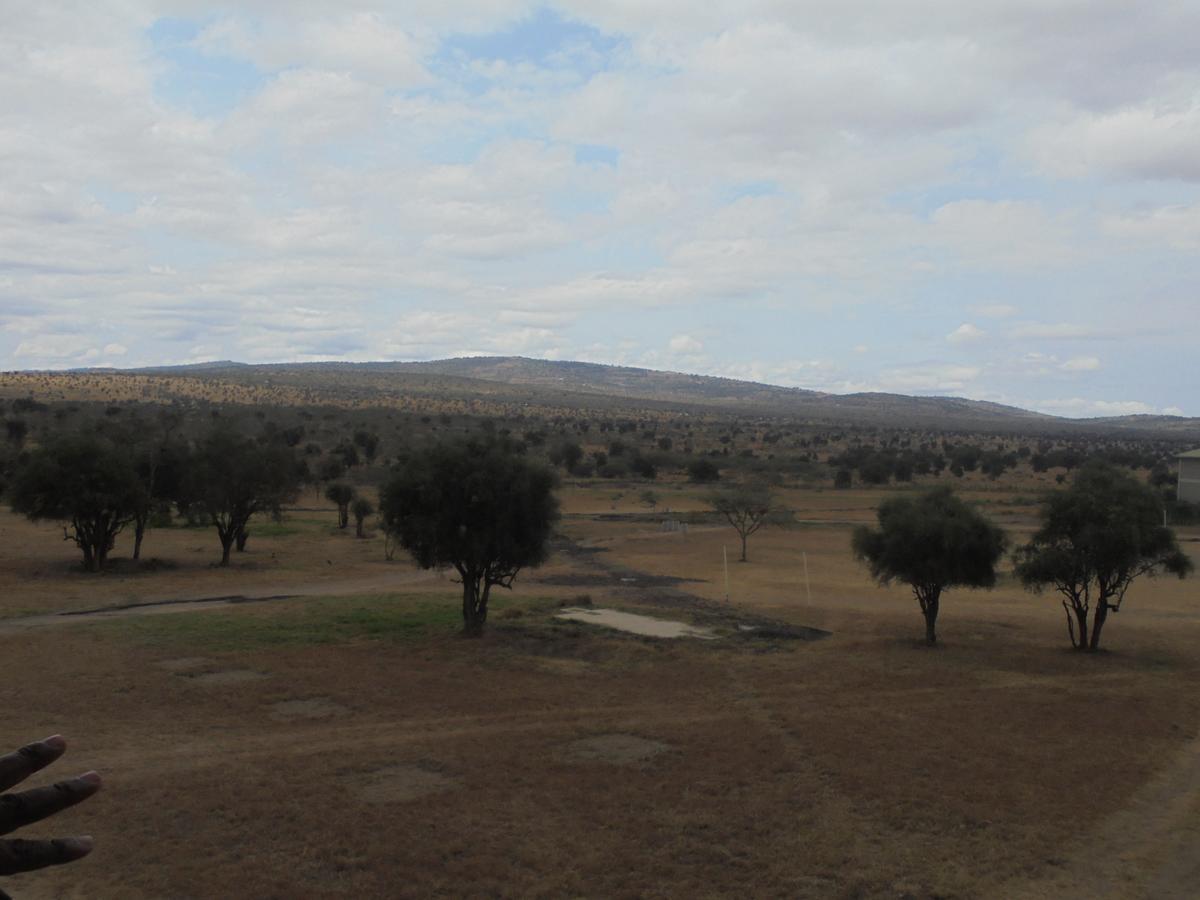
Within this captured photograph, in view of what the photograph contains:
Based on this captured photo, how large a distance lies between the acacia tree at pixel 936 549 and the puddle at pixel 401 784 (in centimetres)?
1625

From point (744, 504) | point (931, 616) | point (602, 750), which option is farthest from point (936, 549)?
point (744, 504)

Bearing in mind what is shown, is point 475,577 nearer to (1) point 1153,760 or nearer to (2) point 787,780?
(2) point 787,780

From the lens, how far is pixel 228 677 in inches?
862

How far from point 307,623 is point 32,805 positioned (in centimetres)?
2586

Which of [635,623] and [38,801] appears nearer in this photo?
[38,801]

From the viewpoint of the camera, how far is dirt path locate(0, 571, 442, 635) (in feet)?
94.4

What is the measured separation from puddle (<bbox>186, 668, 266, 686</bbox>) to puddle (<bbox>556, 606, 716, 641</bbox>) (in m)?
10.4

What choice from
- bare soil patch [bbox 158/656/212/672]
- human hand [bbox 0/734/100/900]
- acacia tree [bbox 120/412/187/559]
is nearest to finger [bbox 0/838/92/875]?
human hand [bbox 0/734/100/900]

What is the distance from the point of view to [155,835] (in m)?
12.4

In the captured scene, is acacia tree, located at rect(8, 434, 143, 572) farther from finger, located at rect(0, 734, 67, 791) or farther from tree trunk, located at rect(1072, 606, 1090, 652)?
finger, located at rect(0, 734, 67, 791)

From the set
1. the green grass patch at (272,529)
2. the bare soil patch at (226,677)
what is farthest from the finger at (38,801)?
the green grass patch at (272,529)

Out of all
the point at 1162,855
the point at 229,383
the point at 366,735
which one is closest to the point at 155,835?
the point at 366,735

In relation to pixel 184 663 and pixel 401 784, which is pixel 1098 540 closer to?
pixel 401 784

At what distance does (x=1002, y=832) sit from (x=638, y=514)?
184 feet
